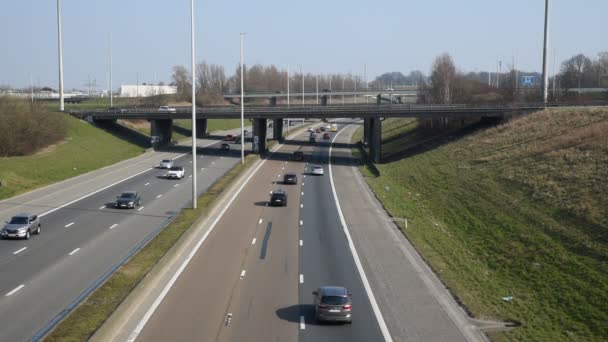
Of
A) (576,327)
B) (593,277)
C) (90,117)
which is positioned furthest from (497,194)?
(90,117)

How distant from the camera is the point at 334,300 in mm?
22750

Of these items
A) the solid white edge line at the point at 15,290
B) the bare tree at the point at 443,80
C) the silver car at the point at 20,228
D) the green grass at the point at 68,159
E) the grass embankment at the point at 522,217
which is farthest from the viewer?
the bare tree at the point at 443,80

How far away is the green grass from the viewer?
6036 centimetres

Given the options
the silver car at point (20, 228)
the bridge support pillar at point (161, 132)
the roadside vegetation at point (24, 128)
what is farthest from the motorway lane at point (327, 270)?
the bridge support pillar at point (161, 132)

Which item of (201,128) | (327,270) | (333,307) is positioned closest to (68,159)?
(201,128)

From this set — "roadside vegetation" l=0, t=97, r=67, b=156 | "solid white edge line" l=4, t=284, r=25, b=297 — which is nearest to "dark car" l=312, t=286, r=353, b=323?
"solid white edge line" l=4, t=284, r=25, b=297

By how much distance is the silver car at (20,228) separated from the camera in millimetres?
36344

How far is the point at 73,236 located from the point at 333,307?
67.4ft

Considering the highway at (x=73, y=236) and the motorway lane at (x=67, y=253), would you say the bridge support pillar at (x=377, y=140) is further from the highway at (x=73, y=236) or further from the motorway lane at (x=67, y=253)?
the motorway lane at (x=67, y=253)

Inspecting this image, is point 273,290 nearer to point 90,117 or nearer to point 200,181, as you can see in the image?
point 200,181

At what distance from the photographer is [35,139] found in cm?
7969

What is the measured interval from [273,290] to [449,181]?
35.4m

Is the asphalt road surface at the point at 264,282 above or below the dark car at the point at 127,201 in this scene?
below

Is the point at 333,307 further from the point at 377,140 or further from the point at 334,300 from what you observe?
the point at 377,140
